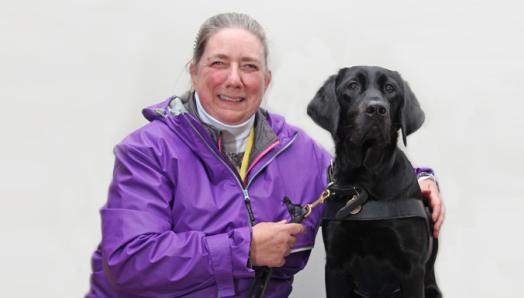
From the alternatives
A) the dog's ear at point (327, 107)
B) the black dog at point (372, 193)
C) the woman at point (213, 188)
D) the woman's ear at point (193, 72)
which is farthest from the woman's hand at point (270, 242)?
the woman's ear at point (193, 72)

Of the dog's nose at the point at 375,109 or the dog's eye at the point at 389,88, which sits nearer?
the dog's nose at the point at 375,109

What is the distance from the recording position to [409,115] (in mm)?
1725

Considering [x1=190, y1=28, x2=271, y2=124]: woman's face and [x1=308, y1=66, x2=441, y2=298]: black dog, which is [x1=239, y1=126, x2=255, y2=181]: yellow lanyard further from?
[x1=308, y1=66, x2=441, y2=298]: black dog

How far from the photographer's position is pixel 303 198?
1919 millimetres

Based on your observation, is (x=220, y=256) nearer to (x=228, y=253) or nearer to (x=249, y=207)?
(x=228, y=253)

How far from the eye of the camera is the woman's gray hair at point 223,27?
1.89m

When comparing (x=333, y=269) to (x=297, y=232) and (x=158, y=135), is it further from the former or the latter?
(x=158, y=135)

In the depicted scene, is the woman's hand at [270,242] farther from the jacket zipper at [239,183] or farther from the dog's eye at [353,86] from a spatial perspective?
the dog's eye at [353,86]

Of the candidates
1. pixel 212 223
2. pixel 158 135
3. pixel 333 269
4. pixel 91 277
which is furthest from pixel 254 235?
pixel 91 277

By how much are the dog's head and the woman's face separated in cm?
22

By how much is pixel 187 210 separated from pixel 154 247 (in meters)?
0.16

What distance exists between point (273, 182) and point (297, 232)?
0.60 ft

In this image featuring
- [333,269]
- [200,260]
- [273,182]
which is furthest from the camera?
[273,182]

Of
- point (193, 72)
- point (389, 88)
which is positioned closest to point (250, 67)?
point (193, 72)
